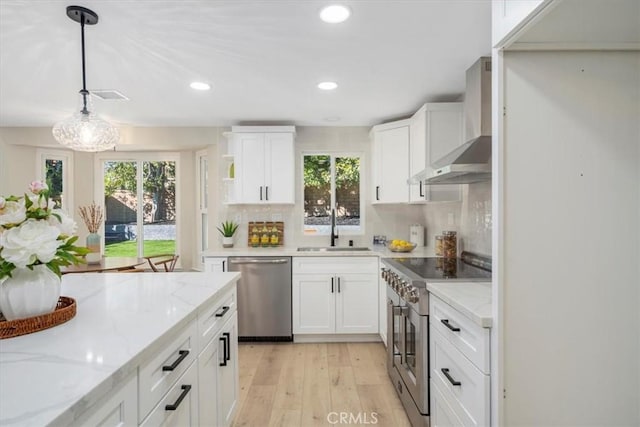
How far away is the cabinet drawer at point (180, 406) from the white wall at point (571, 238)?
→ 1.22m

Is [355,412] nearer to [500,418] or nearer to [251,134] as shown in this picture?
[500,418]

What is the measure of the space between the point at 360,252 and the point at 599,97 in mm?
2442

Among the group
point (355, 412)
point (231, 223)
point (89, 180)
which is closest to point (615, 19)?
point (355, 412)

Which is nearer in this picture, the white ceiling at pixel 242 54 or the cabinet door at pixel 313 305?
the white ceiling at pixel 242 54

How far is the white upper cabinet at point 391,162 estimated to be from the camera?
3.45 meters

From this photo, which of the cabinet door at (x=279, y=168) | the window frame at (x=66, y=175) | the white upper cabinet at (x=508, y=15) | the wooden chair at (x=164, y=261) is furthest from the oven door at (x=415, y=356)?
the window frame at (x=66, y=175)

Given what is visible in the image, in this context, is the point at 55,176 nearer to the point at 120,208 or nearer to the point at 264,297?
the point at 120,208

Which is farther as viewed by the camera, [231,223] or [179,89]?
[231,223]

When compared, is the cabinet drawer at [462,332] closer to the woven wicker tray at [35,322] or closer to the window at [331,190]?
the woven wicker tray at [35,322]

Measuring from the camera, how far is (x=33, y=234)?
103cm

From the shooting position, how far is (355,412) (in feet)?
7.34

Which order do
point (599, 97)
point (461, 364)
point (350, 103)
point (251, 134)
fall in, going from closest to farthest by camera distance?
point (599, 97)
point (461, 364)
point (350, 103)
point (251, 134)

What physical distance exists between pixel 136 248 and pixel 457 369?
4.71 meters

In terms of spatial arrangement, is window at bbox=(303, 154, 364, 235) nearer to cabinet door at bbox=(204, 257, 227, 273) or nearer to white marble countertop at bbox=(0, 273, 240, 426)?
cabinet door at bbox=(204, 257, 227, 273)
